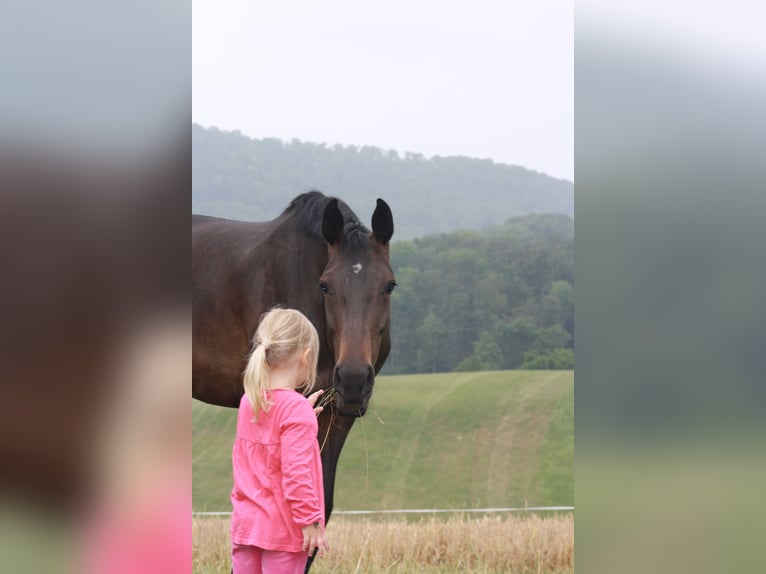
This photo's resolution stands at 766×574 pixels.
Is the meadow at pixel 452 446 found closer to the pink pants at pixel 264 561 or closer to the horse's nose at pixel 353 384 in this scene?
the horse's nose at pixel 353 384

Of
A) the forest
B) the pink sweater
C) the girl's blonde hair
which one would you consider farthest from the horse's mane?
the forest

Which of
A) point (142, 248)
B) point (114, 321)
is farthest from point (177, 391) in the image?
point (142, 248)

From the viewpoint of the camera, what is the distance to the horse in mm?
3742

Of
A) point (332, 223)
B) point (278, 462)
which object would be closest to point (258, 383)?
point (278, 462)

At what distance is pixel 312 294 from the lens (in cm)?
415

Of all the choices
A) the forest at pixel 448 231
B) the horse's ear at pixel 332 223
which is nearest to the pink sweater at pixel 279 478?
the horse's ear at pixel 332 223

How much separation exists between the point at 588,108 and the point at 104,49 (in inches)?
38.0

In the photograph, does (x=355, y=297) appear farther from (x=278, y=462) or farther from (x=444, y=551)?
(x=444, y=551)

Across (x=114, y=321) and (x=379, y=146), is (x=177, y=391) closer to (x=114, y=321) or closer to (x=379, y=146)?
(x=114, y=321)

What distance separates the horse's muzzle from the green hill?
2066 cm

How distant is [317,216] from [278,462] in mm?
2103

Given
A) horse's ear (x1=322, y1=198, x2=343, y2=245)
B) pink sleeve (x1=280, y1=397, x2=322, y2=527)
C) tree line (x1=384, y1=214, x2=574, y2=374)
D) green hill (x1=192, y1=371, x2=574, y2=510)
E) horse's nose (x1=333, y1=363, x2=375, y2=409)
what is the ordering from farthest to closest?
tree line (x1=384, y1=214, x2=574, y2=374) < green hill (x1=192, y1=371, x2=574, y2=510) < horse's ear (x1=322, y1=198, x2=343, y2=245) < horse's nose (x1=333, y1=363, x2=375, y2=409) < pink sleeve (x1=280, y1=397, x2=322, y2=527)

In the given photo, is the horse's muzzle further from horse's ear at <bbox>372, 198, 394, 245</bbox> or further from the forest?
the forest

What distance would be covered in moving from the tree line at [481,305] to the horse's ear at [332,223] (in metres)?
26.3
